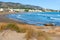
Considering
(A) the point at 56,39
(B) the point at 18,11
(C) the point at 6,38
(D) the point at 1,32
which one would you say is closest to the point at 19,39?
(C) the point at 6,38

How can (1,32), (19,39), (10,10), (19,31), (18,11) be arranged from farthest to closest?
1. (18,11)
2. (10,10)
3. (19,31)
4. (1,32)
5. (19,39)

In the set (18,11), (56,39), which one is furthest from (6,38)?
(18,11)

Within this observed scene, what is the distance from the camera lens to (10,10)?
110938 millimetres

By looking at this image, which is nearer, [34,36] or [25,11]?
[34,36]

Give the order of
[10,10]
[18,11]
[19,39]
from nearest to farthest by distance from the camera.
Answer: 1. [19,39]
2. [10,10]
3. [18,11]

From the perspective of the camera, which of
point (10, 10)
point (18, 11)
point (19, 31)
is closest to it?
point (19, 31)

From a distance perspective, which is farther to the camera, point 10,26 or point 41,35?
point 10,26

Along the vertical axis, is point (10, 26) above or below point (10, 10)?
above

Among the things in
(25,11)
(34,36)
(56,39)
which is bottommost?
(25,11)

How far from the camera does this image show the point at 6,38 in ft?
27.3

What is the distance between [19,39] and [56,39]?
2.21 meters

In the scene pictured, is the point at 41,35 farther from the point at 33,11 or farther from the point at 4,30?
the point at 33,11

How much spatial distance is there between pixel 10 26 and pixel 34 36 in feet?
5.79

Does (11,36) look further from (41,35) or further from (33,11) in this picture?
(33,11)
